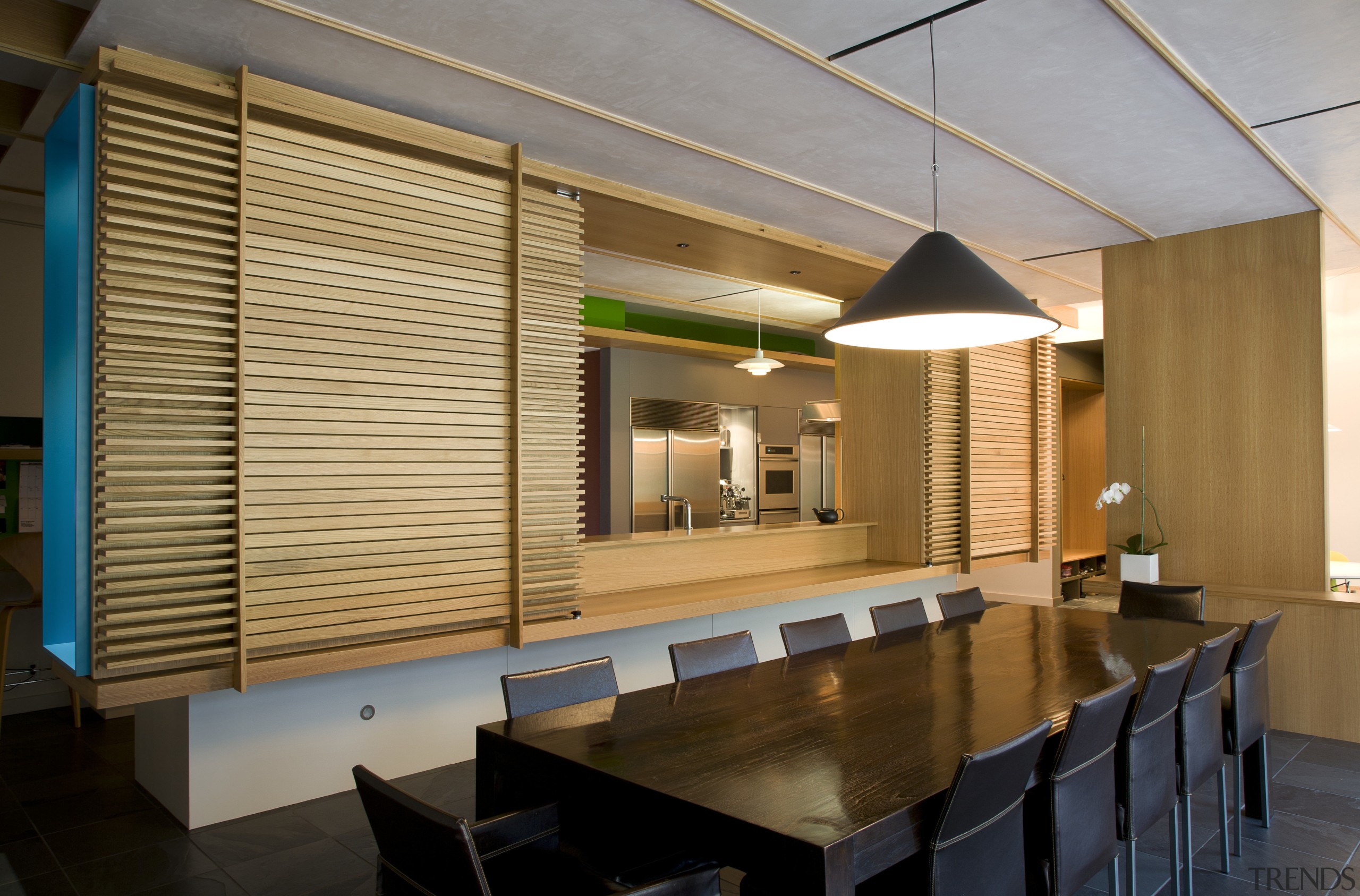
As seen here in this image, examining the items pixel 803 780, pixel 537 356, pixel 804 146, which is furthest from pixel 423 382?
pixel 803 780

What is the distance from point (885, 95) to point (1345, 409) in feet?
20.8

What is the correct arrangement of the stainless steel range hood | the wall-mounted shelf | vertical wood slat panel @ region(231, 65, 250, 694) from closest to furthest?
vertical wood slat panel @ region(231, 65, 250, 694) < the stainless steel range hood < the wall-mounted shelf

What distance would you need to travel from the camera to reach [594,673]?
285cm

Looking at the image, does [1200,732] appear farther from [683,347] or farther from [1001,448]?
[683,347]

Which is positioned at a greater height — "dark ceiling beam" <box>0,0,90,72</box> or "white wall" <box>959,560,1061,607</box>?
"dark ceiling beam" <box>0,0,90,72</box>

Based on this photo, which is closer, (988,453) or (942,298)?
(942,298)

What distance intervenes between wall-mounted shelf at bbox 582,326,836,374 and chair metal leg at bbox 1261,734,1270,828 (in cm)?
503

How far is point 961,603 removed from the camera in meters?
4.54

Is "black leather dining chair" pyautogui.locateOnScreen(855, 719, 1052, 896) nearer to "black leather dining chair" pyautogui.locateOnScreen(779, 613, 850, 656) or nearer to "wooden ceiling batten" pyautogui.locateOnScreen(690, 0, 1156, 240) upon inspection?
"black leather dining chair" pyautogui.locateOnScreen(779, 613, 850, 656)

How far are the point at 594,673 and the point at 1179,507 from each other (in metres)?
4.60

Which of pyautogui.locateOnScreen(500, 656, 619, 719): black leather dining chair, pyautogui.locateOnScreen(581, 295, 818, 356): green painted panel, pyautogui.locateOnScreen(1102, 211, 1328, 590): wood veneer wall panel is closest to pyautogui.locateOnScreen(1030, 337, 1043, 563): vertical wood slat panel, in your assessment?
pyautogui.locateOnScreen(1102, 211, 1328, 590): wood veneer wall panel

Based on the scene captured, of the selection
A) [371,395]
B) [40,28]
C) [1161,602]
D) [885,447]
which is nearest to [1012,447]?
[885,447]

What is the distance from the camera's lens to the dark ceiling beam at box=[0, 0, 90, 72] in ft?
9.47

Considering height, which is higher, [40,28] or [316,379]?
[40,28]
